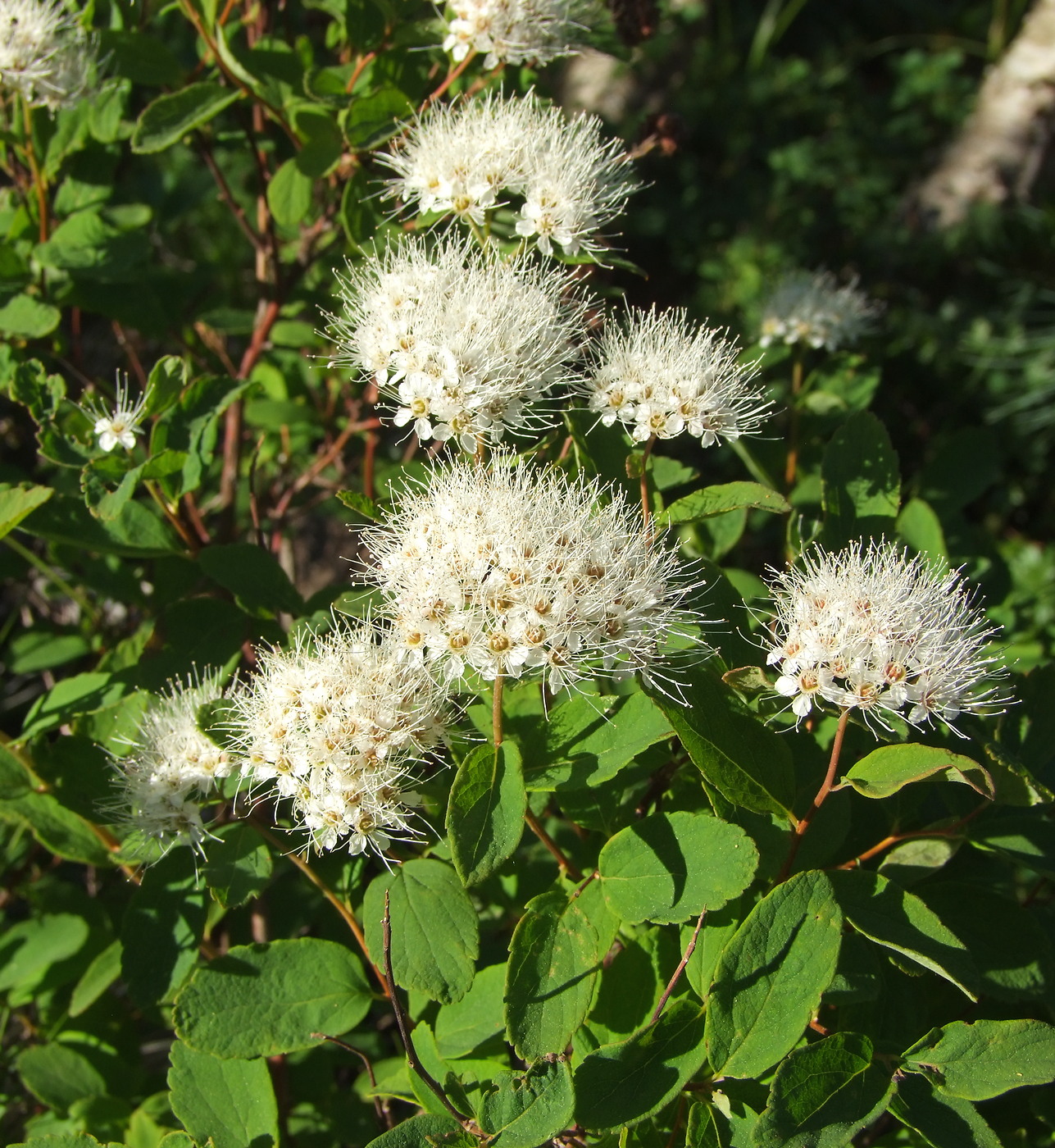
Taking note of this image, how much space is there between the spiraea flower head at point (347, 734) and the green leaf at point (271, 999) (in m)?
0.20

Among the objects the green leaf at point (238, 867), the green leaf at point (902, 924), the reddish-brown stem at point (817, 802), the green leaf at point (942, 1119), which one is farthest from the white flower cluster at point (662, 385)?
the green leaf at point (942, 1119)

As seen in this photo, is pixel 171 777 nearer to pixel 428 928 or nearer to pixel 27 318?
pixel 428 928

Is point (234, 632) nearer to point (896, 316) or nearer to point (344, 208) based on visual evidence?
point (344, 208)

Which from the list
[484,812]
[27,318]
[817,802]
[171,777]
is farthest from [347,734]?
[27,318]

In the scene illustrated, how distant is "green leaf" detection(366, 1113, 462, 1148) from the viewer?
3.34ft

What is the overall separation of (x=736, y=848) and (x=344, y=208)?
1.15m

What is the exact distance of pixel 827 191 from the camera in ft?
13.0

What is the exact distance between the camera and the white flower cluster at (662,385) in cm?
134

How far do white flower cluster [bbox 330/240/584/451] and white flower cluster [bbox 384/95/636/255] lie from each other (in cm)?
12

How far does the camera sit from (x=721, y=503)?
4.17 ft

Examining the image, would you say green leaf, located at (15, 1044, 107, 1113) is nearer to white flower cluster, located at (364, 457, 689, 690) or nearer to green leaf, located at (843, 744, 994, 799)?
white flower cluster, located at (364, 457, 689, 690)

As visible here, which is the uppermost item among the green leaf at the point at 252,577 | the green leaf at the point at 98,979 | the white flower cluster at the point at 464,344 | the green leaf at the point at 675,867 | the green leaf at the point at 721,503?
the white flower cluster at the point at 464,344

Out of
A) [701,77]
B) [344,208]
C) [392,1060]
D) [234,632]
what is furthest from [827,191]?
[392,1060]

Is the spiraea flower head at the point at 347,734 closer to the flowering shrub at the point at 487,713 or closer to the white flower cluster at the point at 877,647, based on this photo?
the flowering shrub at the point at 487,713
